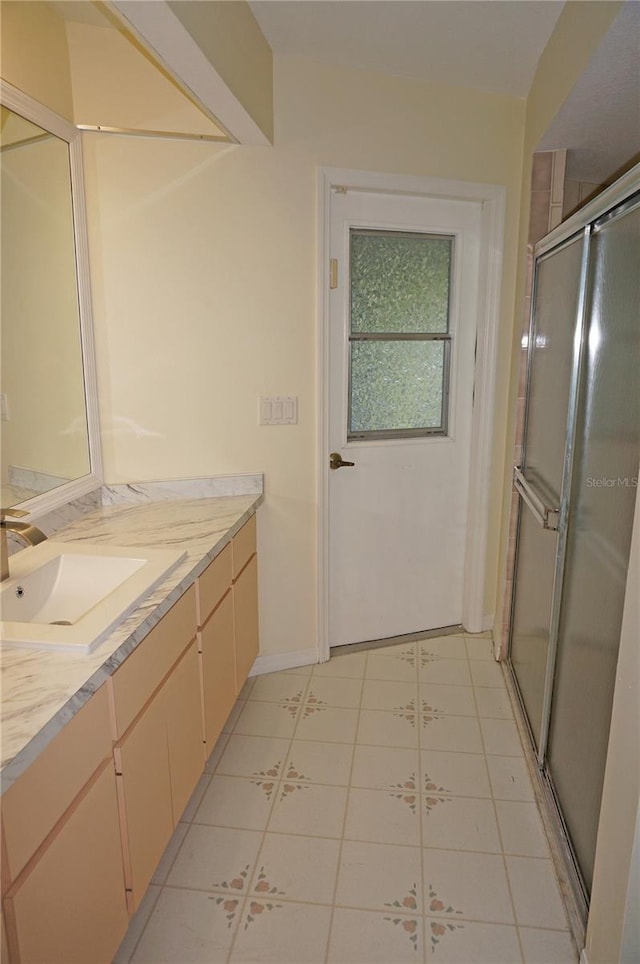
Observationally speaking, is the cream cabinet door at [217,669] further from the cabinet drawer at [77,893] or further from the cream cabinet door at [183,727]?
the cabinet drawer at [77,893]

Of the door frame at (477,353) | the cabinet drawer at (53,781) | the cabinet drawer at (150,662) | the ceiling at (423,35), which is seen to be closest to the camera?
the cabinet drawer at (53,781)

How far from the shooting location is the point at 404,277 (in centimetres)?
273

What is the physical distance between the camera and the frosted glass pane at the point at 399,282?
2.66 m

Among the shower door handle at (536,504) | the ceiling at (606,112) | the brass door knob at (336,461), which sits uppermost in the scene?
the ceiling at (606,112)

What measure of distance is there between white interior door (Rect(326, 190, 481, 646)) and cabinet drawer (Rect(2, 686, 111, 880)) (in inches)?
67.2

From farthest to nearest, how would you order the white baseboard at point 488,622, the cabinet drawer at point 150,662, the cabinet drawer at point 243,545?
the white baseboard at point 488,622 → the cabinet drawer at point 243,545 → the cabinet drawer at point 150,662

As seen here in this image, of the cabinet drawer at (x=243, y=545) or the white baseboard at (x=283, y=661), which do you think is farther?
the white baseboard at (x=283, y=661)

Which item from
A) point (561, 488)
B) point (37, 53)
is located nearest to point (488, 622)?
point (561, 488)

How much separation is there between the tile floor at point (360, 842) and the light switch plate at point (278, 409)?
1.16 metres

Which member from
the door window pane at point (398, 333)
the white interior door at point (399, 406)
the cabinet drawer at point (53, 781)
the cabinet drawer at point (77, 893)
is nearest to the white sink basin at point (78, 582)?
the cabinet drawer at point (53, 781)

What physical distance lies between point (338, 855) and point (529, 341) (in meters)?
1.99

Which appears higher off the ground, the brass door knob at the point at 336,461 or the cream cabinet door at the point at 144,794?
the brass door knob at the point at 336,461

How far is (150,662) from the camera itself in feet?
4.89

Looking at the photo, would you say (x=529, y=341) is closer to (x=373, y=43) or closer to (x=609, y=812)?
(x=373, y=43)
